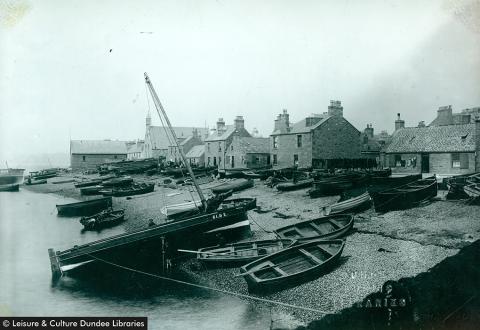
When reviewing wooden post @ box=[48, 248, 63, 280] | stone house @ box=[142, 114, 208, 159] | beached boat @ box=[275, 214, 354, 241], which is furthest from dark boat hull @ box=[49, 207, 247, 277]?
stone house @ box=[142, 114, 208, 159]

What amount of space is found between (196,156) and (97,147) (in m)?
33.2

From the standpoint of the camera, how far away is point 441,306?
30.5 ft

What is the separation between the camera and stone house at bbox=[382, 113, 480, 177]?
107 ft

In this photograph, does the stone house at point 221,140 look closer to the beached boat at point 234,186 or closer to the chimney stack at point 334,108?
the chimney stack at point 334,108

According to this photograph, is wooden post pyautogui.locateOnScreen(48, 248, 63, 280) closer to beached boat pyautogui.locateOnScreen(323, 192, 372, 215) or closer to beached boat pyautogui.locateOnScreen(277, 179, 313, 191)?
beached boat pyautogui.locateOnScreen(323, 192, 372, 215)

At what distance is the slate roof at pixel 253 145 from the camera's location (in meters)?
49.4

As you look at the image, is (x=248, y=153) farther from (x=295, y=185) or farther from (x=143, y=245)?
(x=143, y=245)

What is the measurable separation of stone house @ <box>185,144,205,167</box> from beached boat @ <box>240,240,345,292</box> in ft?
154

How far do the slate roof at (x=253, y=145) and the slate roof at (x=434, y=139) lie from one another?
17437 millimetres

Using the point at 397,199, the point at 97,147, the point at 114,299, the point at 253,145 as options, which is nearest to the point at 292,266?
the point at 114,299

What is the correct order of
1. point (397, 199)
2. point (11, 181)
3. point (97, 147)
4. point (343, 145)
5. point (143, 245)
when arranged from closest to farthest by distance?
point (143, 245)
point (397, 199)
point (343, 145)
point (11, 181)
point (97, 147)

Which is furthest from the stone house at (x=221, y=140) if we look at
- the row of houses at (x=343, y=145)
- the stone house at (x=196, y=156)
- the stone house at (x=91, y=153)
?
the stone house at (x=91, y=153)

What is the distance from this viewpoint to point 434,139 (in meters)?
36.4

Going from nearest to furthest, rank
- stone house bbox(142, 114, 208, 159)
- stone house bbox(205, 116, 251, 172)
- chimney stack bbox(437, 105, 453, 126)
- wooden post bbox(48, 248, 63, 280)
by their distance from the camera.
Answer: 1. wooden post bbox(48, 248, 63, 280)
2. chimney stack bbox(437, 105, 453, 126)
3. stone house bbox(205, 116, 251, 172)
4. stone house bbox(142, 114, 208, 159)
